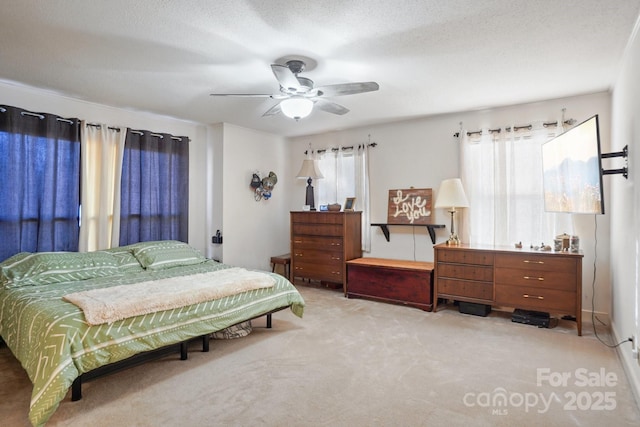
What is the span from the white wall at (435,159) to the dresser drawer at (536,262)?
0.58m

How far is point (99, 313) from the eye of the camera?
2.34 meters

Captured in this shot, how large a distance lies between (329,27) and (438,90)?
1746 millimetres

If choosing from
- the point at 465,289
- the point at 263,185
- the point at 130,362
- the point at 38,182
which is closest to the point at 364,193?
the point at 263,185

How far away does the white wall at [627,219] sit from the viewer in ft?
7.84

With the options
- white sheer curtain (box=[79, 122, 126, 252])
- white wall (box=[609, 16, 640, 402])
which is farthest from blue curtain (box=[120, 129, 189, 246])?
white wall (box=[609, 16, 640, 402])

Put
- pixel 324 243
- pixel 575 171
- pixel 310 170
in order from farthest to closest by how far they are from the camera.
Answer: pixel 310 170 < pixel 324 243 < pixel 575 171

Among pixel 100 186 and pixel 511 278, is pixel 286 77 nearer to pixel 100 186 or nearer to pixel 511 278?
pixel 100 186

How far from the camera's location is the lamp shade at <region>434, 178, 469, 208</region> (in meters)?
4.20

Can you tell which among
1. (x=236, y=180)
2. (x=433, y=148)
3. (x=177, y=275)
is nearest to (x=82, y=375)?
(x=177, y=275)

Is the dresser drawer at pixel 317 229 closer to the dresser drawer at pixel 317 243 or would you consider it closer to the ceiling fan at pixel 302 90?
the dresser drawer at pixel 317 243

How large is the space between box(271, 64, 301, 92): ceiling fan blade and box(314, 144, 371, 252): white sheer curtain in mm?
2706

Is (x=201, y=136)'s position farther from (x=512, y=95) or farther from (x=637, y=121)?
(x=637, y=121)

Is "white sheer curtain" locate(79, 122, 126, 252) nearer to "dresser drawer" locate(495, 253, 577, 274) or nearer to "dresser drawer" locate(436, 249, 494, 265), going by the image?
"dresser drawer" locate(436, 249, 494, 265)

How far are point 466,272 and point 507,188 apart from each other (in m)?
1.17
